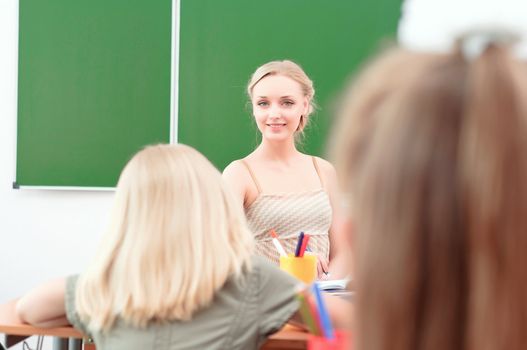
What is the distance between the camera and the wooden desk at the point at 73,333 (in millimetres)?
1777

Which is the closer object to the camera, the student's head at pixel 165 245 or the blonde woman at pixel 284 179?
the student's head at pixel 165 245

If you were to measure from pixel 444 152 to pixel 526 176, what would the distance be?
61 millimetres

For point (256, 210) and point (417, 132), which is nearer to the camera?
point (417, 132)

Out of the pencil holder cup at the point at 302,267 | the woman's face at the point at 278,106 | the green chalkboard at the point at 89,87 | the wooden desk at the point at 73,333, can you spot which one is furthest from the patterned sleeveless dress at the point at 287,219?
the green chalkboard at the point at 89,87

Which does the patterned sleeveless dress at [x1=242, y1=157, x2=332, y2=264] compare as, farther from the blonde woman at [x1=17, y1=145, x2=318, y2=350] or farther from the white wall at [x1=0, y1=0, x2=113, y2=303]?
the white wall at [x1=0, y1=0, x2=113, y2=303]

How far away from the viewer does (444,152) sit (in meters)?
0.54

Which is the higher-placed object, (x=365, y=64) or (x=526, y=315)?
(x=365, y=64)

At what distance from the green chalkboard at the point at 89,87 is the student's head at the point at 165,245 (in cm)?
246

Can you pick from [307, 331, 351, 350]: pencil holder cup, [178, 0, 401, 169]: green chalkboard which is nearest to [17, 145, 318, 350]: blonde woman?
[307, 331, 351, 350]: pencil holder cup

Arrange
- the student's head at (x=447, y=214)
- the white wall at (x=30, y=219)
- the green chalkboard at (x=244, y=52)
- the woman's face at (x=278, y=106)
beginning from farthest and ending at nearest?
the white wall at (x=30, y=219), the green chalkboard at (x=244, y=52), the woman's face at (x=278, y=106), the student's head at (x=447, y=214)

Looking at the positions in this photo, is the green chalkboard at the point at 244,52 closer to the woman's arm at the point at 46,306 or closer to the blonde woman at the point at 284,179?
the blonde woman at the point at 284,179

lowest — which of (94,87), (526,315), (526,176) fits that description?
(526,315)

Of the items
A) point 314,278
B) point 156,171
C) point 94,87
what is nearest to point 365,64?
point 156,171

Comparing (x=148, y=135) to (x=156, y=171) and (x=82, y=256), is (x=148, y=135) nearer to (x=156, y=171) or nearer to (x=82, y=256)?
(x=82, y=256)
